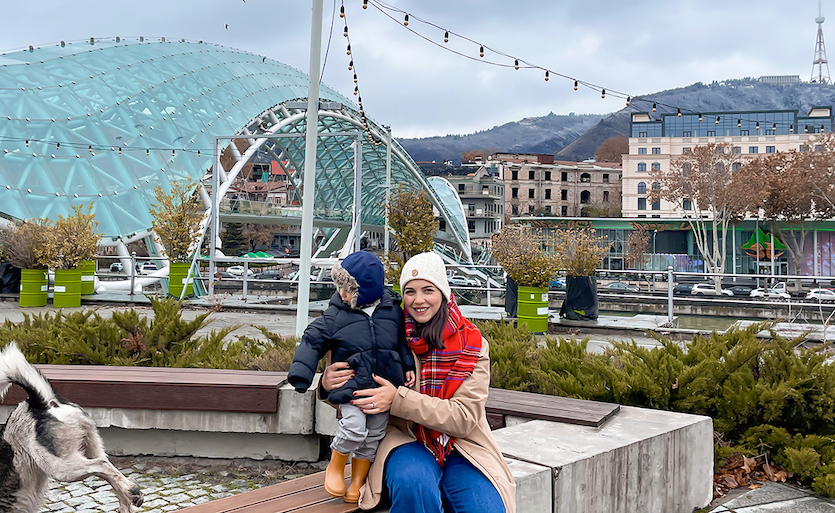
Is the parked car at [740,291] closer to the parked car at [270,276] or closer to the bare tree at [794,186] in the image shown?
the bare tree at [794,186]

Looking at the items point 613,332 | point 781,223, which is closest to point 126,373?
point 613,332

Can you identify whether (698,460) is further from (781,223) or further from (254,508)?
(781,223)

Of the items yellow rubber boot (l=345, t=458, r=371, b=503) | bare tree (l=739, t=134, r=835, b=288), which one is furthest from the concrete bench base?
bare tree (l=739, t=134, r=835, b=288)

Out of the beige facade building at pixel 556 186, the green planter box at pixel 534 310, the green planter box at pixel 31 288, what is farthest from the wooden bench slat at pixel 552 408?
the beige facade building at pixel 556 186

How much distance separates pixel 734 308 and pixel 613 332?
9.82 metres

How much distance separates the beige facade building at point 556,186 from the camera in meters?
96.6

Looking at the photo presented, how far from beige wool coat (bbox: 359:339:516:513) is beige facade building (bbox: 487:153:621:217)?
94.6 metres

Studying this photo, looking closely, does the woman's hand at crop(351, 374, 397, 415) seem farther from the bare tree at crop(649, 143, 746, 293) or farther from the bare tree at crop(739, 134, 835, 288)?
the bare tree at crop(739, 134, 835, 288)

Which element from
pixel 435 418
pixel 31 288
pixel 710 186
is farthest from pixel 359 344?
pixel 710 186

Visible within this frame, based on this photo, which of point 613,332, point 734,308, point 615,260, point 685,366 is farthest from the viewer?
point 615,260

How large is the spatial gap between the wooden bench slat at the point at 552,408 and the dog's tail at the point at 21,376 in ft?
8.74

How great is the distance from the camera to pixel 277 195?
90750mm

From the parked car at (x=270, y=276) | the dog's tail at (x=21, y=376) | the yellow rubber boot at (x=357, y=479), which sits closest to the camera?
the dog's tail at (x=21, y=376)

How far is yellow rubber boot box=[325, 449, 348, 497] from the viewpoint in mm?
2834
